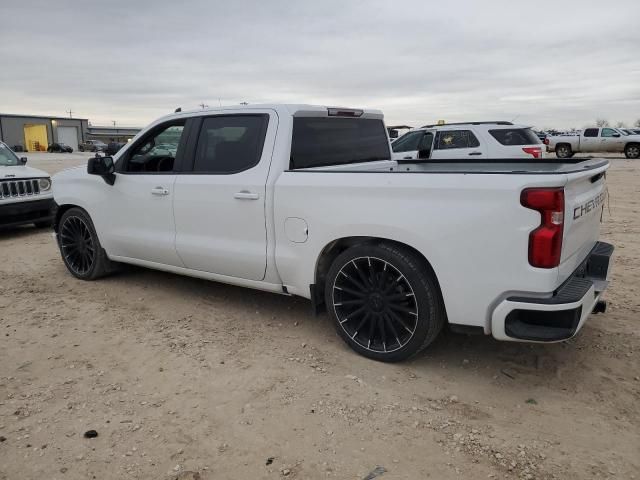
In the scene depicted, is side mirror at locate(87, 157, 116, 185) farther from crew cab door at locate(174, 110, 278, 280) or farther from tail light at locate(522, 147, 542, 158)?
tail light at locate(522, 147, 542, 158)

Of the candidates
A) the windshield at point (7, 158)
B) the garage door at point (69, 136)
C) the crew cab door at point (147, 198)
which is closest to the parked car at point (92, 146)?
the garage door at point (69, 136)

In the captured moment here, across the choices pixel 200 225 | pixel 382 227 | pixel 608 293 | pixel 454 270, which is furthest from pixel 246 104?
pixel 608 293

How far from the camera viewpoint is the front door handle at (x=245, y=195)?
416cm

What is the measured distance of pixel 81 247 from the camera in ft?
19.4

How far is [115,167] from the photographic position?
207 inches

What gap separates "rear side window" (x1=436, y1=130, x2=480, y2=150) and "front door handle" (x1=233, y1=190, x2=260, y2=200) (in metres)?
8.01

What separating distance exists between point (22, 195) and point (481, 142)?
28.3 feet

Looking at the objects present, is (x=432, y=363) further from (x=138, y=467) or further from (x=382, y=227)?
(x=138, y=467)

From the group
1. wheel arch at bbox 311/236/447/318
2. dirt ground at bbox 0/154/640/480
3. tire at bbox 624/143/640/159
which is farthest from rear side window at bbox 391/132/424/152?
tire at bbox 624/143/640/159

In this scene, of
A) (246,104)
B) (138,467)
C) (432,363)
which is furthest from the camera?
(246,104)

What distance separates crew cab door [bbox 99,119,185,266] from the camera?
4.87 m

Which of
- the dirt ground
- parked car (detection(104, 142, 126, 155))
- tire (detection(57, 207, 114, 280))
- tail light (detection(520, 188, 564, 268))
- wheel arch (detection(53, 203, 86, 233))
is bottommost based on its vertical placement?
the dirt ground

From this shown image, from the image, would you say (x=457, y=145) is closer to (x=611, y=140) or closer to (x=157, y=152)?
(x=157, y=152)

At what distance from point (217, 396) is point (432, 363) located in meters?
1.50
